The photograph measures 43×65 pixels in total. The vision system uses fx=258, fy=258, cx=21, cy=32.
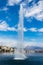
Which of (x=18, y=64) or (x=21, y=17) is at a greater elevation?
(x=21, y=17)

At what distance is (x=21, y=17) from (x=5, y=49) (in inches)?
1528

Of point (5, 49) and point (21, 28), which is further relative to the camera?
point (5, 49)

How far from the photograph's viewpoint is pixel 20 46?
35.8 meters

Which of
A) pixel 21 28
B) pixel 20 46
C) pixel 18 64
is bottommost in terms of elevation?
pixel 18 64

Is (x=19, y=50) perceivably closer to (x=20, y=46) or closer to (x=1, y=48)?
(x=20, y=46)

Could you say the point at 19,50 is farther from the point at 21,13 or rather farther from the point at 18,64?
the point at 21,13

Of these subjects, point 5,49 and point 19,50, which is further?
point 5,49

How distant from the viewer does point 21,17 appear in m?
36.3

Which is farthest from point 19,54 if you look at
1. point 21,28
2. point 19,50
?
point 21,28

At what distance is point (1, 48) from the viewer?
248ft

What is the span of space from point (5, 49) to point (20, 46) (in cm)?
3884

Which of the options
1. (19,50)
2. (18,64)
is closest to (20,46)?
(19,50)

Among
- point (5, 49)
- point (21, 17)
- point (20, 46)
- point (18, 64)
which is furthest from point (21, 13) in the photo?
point (5, 49)

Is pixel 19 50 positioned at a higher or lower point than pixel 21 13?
→ lower
